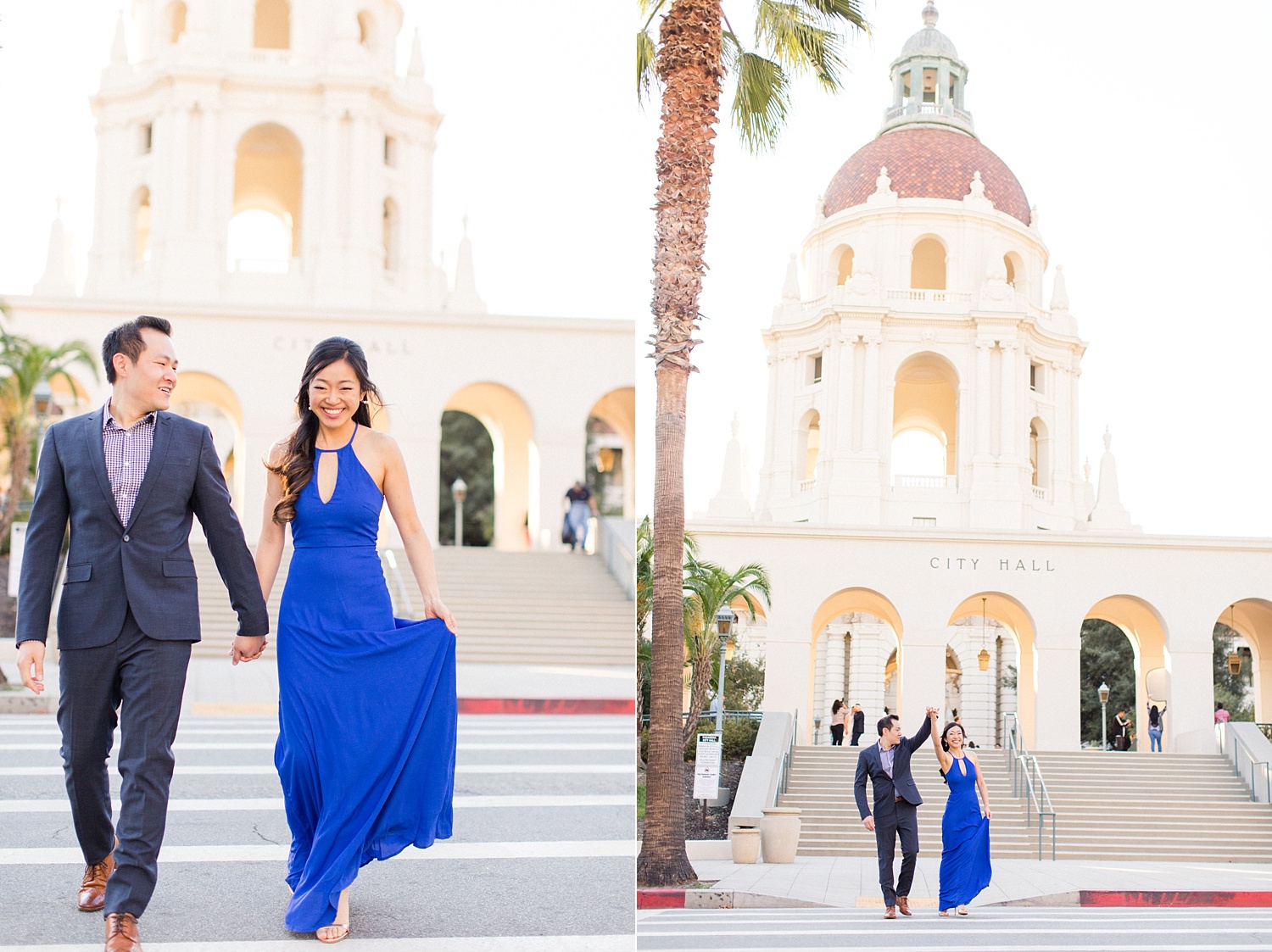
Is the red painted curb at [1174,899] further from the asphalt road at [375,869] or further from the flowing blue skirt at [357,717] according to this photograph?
the flowing blue skirt at [357,717]

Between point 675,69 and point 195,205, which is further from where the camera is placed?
point 195,205

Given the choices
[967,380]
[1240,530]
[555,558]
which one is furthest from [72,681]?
[555,558]

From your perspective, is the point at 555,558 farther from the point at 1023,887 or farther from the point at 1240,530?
the point at 1023,887

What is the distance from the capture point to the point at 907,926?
9367mm

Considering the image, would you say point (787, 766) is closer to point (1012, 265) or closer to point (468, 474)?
point (1012, 265)

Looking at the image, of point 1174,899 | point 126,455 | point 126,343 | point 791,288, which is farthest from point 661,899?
point 791,288

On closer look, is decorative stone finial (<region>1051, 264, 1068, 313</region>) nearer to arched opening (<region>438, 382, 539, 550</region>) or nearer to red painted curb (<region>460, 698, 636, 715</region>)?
red painted curb (<region>460, 698, 636, 715</region>)

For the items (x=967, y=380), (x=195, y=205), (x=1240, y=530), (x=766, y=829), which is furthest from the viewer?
(x=195, y=205)

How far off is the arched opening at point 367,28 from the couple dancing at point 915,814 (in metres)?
31.8

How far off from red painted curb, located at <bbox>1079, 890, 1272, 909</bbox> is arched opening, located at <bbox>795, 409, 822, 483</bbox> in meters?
9.05

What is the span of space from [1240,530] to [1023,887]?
7.22 meters

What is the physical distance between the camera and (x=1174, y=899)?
1137cm

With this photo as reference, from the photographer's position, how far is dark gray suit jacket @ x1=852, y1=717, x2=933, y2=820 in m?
9.16

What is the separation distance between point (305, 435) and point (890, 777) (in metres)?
6.07
